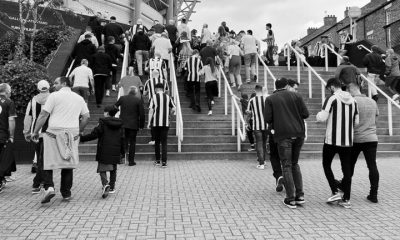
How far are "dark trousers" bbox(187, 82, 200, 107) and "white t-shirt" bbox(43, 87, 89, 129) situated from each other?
6.08 metres

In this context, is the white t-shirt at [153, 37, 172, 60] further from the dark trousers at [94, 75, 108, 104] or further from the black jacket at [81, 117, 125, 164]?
the black jacket at [81, 117, 125, 164]

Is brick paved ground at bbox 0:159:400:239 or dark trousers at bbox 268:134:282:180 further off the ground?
dark trousers at bbox 268:134:282:180

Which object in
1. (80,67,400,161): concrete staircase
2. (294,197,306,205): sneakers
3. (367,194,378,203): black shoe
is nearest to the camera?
(294,197,306,205): sneakers

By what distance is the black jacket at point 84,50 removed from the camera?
12398 millimetres

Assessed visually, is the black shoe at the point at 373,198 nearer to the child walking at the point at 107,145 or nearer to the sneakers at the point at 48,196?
A: the child walking at the point at 107,145

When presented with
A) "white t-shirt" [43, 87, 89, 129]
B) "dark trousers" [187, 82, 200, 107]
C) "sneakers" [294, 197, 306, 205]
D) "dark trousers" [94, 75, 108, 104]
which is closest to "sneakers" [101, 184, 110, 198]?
"white t-shirt" [43, 87, 89, 129]

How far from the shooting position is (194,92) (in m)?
11.8

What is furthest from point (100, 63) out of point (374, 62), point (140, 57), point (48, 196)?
point (374, 62)

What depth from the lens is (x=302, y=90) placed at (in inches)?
527

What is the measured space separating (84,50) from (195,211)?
28.8ft

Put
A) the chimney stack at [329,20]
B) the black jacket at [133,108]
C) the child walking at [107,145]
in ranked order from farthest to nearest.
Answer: the chimney stack at [329,20]
the black jacket at [133,108]
the child walking at [107,145]

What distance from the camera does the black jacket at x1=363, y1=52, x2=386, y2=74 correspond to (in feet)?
44.9

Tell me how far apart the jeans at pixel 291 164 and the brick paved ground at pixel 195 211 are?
0.26 meters

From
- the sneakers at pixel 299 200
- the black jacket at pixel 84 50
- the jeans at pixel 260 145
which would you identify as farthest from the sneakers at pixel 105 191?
the black jacket at pixel 84 50
